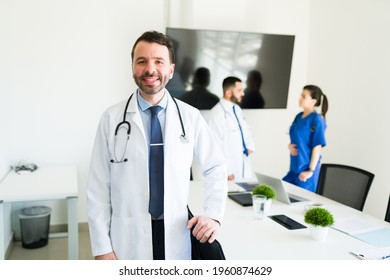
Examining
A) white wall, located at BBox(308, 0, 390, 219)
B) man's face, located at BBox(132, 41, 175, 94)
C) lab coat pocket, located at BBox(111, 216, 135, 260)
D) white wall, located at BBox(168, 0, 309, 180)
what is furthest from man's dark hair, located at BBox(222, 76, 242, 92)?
lab coat pocket, located at BBox(111, 216, 135, 260)

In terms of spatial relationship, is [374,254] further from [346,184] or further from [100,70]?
[100,70]

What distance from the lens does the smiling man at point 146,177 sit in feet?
4.36

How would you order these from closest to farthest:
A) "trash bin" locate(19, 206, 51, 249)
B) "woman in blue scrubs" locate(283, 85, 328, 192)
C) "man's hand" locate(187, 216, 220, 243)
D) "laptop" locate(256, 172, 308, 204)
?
1. "man's hand" locate(187, 216, 220, 243)
2. "laptop" locate(256, 172, 308, 204)
3. "woman in blue scrubs" locate(283, 85, 328, 192)
4. "trash bin" locate(19, 206, 51, 249)

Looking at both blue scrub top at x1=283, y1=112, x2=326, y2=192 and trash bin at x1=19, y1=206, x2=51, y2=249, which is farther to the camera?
trash bin at x1=19, y1=206, x2=51, y2=249

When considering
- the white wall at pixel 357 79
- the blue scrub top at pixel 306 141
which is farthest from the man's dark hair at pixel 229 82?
the white wall at pixel 357 79

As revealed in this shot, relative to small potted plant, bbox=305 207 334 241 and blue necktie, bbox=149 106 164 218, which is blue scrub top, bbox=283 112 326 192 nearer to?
small potted plant, bbox=305 207 334 241

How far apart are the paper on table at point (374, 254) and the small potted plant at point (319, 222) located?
0.15 m

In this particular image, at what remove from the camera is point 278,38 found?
3750 millimetres

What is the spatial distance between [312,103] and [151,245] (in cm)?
206

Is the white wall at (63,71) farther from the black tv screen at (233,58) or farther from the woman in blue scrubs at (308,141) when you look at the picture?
the woman in blue scrubs at (308,141)

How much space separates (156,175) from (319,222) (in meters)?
0.74

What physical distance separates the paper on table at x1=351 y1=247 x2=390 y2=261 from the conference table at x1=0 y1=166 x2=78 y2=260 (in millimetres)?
1726

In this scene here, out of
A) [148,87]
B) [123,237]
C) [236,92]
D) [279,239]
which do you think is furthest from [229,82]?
[123,237]

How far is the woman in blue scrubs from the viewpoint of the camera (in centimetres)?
288
